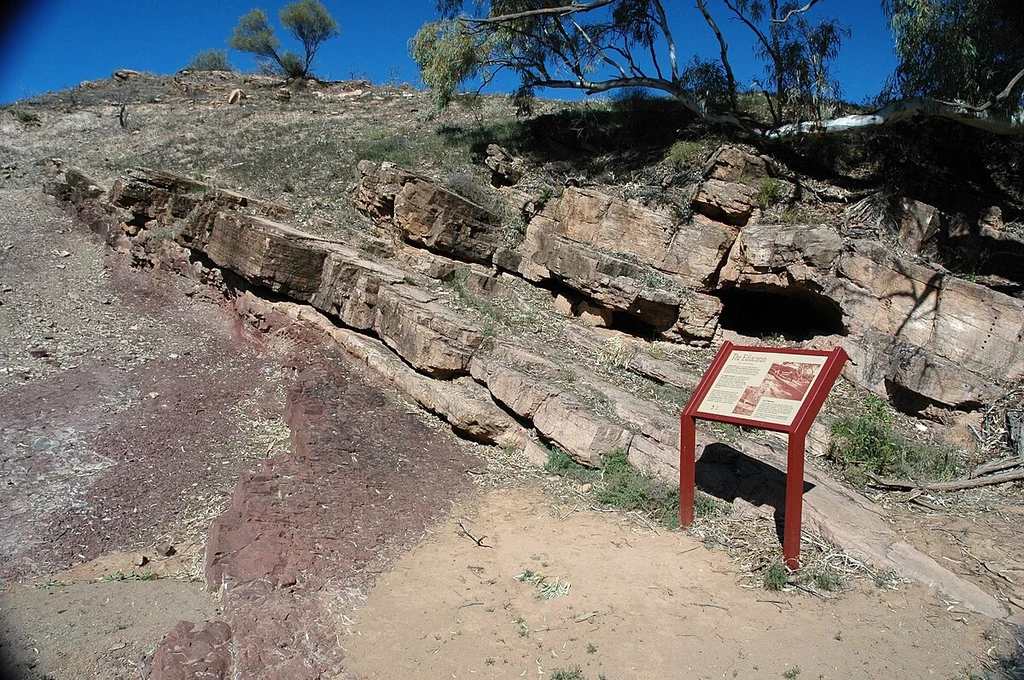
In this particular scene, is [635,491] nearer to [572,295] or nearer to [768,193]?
[572,295]

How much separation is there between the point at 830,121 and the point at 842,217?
203 centimetres

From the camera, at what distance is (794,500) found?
17.9 feet

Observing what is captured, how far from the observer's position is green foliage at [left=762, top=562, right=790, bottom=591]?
5.38 meters

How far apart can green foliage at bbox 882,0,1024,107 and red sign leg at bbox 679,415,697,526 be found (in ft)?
28.0

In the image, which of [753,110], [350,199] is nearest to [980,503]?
[753,110]

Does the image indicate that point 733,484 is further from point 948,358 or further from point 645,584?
point 948,358

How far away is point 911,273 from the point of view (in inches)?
367

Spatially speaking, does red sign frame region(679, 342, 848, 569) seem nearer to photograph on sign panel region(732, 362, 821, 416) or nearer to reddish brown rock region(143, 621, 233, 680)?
photograph on sign panel region(732, 362, 821, 416)

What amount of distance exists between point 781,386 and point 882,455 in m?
2.81

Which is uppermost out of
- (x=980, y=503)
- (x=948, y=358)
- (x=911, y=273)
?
(x=911, y=273)

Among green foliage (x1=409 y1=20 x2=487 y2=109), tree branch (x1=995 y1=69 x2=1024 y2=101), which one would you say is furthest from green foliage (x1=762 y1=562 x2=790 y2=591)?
green foliage (x1=409 y1=20 x2=487 y2=109)

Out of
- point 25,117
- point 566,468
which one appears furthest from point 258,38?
point 566,468

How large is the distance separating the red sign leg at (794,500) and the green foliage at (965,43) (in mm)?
8652

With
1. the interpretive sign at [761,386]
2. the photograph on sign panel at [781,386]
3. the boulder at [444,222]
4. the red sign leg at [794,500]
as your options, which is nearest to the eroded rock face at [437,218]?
the boulder at [444,222]
